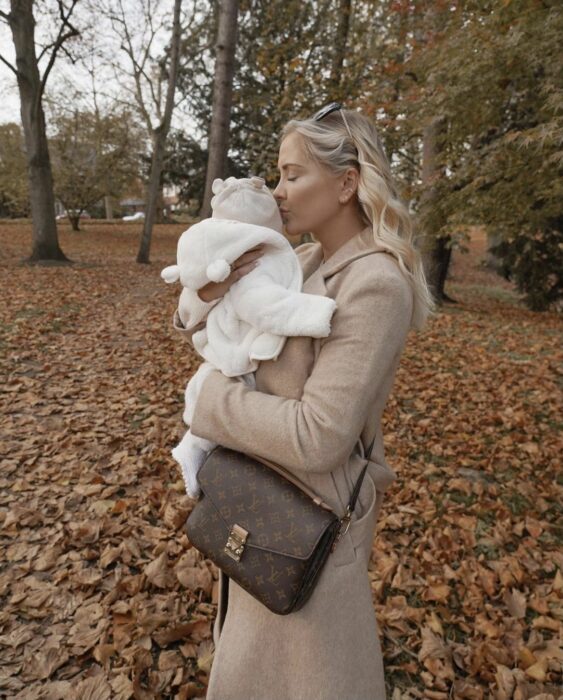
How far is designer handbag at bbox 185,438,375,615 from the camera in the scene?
1.19 m

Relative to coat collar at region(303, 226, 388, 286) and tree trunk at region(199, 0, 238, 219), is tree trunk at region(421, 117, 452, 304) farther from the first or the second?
coat collar at region(303, 226, 388, 286)

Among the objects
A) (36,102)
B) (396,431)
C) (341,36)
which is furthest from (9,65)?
(396,431)

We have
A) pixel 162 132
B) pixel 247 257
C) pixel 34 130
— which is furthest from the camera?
pixel 162 132

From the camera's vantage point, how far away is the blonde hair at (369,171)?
4.45 ft

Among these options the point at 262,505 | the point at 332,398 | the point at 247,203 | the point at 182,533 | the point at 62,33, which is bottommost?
the point at 182,533

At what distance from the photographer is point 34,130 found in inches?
479

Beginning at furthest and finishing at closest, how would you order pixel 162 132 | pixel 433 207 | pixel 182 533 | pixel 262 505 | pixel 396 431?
pixel 162 132 → pixel 433 207 → pixel 396 431 → pixel 182 533 → pixel 262 505

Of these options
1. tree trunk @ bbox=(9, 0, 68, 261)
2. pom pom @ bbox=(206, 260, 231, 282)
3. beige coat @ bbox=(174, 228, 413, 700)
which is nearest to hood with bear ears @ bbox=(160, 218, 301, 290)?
pom pom @ bbox=(206, 260, 231, 282)

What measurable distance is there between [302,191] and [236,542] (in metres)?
1.07

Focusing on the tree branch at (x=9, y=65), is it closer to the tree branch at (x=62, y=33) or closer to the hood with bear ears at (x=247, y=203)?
the tree branch at (x=62, y=33)

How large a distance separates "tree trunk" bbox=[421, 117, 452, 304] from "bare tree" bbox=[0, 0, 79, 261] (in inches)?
379

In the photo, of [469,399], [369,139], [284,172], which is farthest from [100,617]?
[469,399]

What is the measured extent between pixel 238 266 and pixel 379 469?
78 centimetres

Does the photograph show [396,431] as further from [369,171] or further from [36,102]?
[36,102]
